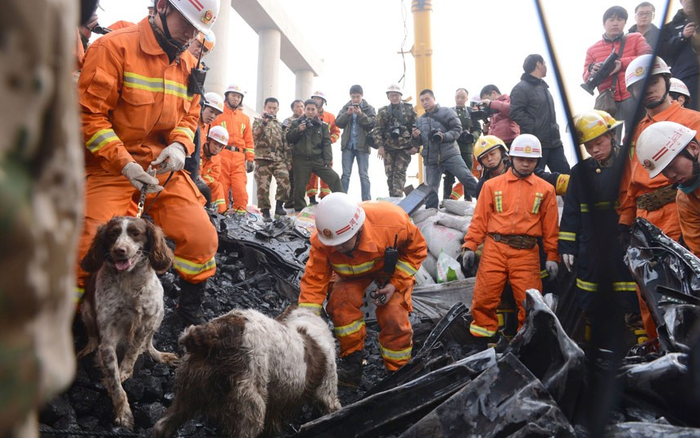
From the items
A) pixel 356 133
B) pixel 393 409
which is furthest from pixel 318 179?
pixel 393 409

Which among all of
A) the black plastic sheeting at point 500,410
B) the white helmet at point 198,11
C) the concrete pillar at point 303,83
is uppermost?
the concrete pillar at point 303,83

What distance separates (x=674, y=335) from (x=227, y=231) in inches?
226

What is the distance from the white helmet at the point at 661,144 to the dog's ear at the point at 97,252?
413 centimetres

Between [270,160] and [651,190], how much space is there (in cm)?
803

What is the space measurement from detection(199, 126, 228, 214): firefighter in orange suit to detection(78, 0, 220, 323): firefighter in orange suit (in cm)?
494

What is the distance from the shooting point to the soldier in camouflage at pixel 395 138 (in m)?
10.9

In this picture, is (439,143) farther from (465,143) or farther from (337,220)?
(337,220)

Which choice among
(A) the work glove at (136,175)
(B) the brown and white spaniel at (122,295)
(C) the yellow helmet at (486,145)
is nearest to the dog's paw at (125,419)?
(B) the brown and white spaniel at (122,295)

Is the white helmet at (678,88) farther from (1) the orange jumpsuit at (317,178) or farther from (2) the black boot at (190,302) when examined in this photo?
(1) the orange jumpsuit at (317,178)

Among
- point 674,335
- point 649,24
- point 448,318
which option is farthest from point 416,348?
point 649,24

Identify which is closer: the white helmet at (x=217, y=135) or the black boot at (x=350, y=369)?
the black boot at (x=350, y=369)

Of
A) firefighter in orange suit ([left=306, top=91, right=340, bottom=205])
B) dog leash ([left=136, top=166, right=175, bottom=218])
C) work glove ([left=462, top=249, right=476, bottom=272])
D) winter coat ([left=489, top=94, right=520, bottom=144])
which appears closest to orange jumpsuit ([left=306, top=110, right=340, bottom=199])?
firefighter in orange suit ([left=306, top=91, right=340, bottom=205])

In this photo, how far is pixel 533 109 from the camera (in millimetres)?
7582

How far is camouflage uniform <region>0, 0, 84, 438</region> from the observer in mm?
453
